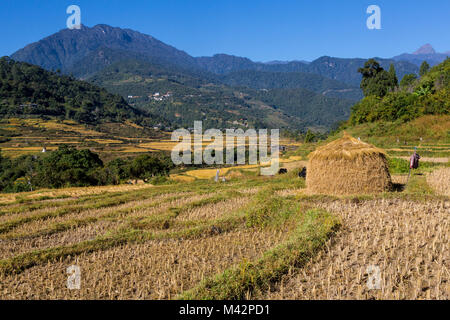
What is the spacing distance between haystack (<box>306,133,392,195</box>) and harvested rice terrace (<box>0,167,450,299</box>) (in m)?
1.65

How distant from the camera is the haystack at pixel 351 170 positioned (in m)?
13.2

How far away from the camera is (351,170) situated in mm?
13258

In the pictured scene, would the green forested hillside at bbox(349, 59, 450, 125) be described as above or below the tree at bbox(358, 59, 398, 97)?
below

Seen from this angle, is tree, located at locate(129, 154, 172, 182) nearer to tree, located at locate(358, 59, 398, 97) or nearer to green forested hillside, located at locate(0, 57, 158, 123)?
tree, located at locate(358, 59, 398, 97)

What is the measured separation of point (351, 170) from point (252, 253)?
7.38m

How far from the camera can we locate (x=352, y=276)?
5828mm

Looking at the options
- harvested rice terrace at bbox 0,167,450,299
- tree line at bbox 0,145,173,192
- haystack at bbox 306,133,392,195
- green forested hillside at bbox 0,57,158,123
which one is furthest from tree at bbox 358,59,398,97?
green forested hillside at bbox 0,57,158,123

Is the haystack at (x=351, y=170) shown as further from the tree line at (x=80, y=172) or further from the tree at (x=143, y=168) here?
the tree at (x=143, y=168)

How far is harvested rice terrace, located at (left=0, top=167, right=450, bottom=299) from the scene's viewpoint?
Answer: 18.3 ft

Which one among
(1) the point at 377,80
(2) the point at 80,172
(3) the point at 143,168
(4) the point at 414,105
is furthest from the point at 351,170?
(1) the point at 377,80

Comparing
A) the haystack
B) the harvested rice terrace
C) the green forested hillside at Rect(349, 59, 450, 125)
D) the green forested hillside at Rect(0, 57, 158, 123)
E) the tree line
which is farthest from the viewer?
the green forested hillside at Rect(0, 57, 158, 123)
